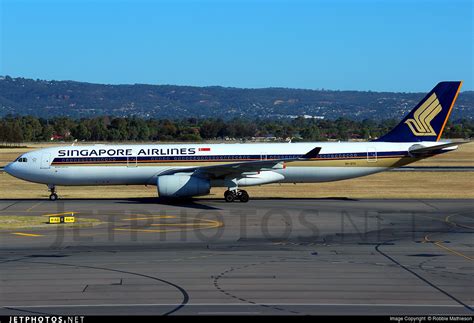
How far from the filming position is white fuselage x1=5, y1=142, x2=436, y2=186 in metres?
46.0

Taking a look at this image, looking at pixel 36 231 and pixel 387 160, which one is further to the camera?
pixel 387 160

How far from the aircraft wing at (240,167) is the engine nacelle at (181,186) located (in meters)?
0.82

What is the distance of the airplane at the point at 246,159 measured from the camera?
45781mm

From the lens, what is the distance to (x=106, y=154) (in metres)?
46.2

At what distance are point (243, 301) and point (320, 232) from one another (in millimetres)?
13932

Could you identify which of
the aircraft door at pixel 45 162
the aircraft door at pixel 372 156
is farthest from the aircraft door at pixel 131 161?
the aircraft door at pixel 372 156

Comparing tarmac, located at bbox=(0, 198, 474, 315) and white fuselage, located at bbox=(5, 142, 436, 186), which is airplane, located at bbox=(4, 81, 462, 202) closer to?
white fuselage, located at bbox=(5, 142, 436, 186)

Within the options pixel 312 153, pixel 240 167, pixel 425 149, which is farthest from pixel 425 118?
pixel 240 167

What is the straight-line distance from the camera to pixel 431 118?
47.2 metres

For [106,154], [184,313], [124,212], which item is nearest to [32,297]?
[184,313]

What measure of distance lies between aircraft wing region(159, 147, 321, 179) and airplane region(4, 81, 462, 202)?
396mm

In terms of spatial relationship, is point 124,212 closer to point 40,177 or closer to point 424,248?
point 40,177

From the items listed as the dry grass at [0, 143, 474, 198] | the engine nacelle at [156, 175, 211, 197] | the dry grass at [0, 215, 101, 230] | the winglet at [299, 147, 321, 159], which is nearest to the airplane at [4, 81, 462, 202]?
the winglet at [299, 147, 321, 159]

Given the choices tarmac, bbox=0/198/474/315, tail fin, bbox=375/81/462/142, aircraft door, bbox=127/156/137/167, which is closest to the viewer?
tarmac, bbox=0/198/474/315
